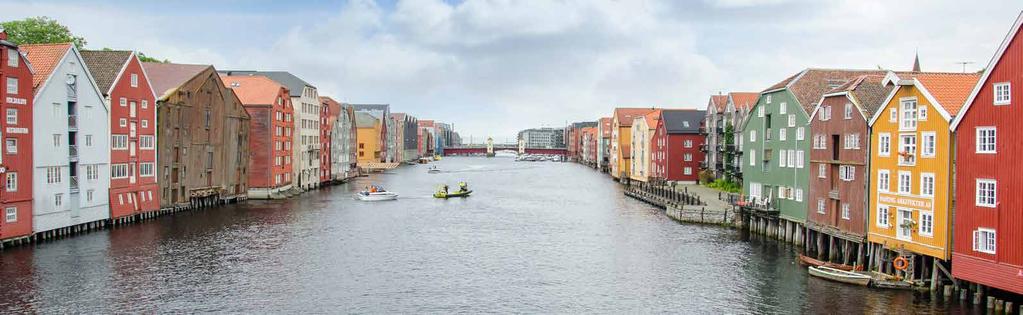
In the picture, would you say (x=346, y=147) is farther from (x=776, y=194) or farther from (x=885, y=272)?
(x=885, y=272)

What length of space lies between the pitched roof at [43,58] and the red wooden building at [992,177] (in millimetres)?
48539

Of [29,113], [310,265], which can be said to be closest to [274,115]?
[29,113]

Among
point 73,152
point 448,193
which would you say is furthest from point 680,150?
point 73,152

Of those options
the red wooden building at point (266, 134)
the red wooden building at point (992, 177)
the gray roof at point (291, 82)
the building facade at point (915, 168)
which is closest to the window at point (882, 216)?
the building facade at point (915, 168)

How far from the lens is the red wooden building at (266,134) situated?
81688mm

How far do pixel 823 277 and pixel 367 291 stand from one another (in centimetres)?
2155

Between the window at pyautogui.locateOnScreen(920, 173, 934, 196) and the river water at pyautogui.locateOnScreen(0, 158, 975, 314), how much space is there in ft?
14.6

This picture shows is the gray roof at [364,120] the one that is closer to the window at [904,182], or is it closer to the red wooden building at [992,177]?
the window at [904,182]

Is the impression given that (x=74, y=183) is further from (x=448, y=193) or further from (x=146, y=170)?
(x=448, y=193)

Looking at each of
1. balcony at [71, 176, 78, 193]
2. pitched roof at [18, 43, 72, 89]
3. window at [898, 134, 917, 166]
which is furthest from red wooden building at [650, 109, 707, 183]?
pitched roof at [18, 43, 72, 89]

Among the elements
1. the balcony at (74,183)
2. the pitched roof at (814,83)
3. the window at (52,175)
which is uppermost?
the pitched roof at (814,83)

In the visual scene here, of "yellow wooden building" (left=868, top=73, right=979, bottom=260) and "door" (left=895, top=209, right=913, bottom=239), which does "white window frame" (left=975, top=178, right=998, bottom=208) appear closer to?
"yellow wooden building" (left=868, top=73, right=979, bottom=260)

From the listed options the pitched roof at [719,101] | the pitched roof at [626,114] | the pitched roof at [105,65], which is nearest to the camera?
the pitched roof at [105,65]

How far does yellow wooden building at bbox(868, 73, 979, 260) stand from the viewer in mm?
31844
